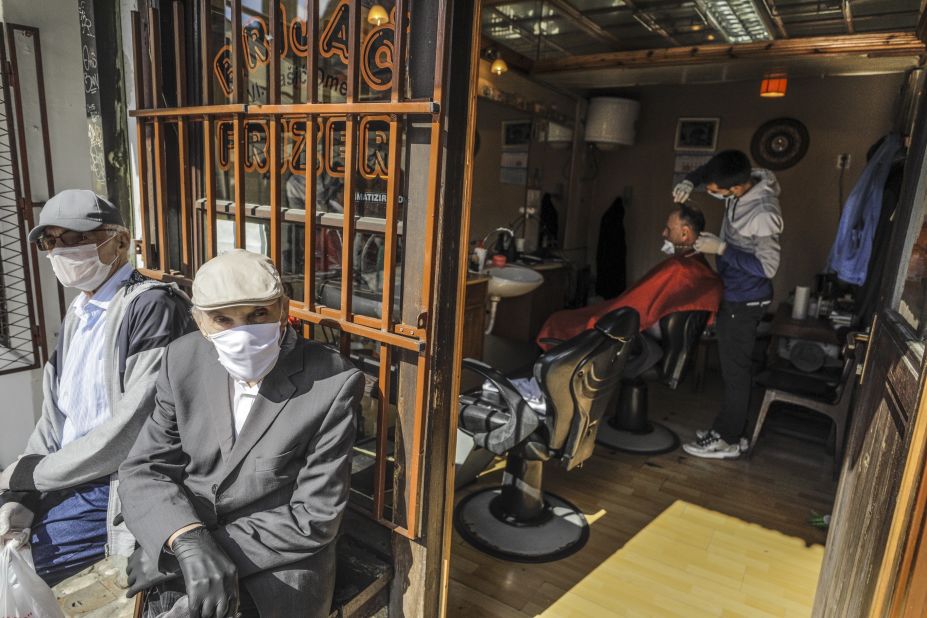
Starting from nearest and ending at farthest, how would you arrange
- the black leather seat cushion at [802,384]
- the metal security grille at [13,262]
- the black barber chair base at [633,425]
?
the metal security grille at [13,262] → the black leather seat cushion at [802,384] → the black barber chair base at [633,425]

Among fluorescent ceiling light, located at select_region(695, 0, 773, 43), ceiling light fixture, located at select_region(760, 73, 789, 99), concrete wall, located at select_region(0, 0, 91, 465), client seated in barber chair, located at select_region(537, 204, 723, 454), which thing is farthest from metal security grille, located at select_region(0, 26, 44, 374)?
ceiling light fixture, located at select_region(760, 73, 789, 99)

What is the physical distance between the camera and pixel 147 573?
50.0 inches

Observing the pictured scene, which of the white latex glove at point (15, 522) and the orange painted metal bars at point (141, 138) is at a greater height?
the orange painted metal bars at point (141, 138)

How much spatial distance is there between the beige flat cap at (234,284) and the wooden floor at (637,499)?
1370 millimetres

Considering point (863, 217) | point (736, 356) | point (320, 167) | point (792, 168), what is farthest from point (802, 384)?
point (320, 167)

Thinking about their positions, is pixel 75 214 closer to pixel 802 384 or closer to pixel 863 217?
pixel 863 217

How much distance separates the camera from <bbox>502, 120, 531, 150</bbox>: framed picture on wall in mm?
5070

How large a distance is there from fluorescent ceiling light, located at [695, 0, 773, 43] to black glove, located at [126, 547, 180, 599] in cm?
456

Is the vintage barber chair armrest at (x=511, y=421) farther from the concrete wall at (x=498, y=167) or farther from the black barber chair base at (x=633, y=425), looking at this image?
the concrete wall at (x=498, y=167)

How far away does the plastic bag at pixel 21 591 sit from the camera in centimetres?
131

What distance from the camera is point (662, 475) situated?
300 cm

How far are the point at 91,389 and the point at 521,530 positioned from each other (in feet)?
5.66

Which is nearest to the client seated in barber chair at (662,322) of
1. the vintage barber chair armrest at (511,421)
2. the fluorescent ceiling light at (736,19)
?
the vintage barber chair armrest at (511,421)

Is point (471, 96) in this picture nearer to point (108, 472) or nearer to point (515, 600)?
point (108, 472)
